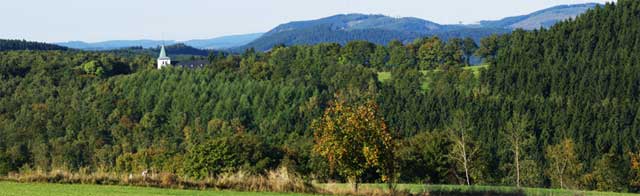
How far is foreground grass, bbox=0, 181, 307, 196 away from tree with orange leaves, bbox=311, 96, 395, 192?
671 centimetres

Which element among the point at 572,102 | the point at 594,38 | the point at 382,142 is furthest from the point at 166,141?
the point at 382,142

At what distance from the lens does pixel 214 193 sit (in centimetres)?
3069

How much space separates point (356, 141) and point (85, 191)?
1336 cm

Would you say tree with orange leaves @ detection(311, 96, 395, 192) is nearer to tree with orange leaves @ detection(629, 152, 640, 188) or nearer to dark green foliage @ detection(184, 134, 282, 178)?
dark green foliage @ detection(184, 134, 282, 178)

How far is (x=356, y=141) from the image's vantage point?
1505 inches

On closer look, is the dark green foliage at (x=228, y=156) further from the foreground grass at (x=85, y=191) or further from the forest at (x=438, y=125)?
the foreground grass at (x=85, y=191)

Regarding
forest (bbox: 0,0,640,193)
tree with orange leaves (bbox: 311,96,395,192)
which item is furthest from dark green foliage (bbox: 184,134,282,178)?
tree with orange leaves (bbox: 311,96,395,192)

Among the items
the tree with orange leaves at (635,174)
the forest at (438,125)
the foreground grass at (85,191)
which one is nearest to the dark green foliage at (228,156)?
the forest at (438,125)

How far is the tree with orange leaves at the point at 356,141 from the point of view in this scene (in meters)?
38.0

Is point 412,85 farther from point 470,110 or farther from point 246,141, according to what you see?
point 246,141

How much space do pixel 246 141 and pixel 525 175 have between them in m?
36.8

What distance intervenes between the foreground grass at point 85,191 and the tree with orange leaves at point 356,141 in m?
6.71

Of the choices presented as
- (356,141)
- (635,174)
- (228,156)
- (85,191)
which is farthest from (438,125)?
(85,191)

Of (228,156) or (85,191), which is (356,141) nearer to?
(85,191)
